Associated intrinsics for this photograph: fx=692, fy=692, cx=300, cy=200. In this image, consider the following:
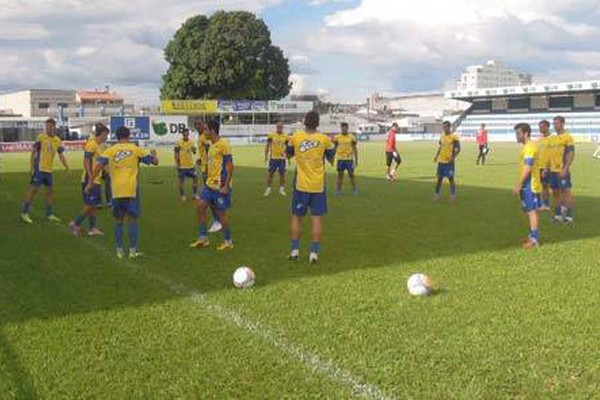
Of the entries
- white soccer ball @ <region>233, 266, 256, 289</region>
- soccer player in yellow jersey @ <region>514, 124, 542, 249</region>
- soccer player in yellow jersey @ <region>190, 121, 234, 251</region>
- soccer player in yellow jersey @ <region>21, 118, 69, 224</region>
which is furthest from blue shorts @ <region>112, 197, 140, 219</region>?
soccer player in yellow jersey @ <region>514, 124, 542, 249</region>

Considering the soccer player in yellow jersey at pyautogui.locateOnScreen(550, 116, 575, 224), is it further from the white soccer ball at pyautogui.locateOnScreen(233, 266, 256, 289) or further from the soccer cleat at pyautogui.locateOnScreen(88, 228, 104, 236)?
the soccer cleat at pyautogui.locateOnScreen(88, 228, 104, 236)

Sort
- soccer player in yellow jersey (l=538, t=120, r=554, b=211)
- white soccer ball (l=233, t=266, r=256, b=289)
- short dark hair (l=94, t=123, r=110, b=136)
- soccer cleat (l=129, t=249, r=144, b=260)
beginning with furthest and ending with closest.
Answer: soccer player in yellow jersey (l=538, t=120, r=554, b=211) → short dark hair (l=94, t=123, r=110, b=136) → soccer cleat (l=129, t=249, r=144, b=260) → white soccer ball (l=233, t=266, r=256, b=289)

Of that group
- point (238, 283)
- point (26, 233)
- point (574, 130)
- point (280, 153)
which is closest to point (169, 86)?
point (574, 130)

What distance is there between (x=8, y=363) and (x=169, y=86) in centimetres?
6805

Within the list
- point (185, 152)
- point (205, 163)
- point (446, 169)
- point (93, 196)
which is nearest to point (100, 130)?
point (93, 196)

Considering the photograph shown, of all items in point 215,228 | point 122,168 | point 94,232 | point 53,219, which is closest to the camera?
point 122,168

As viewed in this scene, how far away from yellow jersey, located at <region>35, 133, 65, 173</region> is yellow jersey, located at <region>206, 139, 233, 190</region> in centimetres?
471

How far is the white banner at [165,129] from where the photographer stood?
56.7 meters

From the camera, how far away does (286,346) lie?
566cm

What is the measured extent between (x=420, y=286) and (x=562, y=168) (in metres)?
6.92

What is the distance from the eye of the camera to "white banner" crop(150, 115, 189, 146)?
5672 centimetres

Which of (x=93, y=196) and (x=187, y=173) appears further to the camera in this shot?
(x=187, y=173)

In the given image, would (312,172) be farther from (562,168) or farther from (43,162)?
(43,162)

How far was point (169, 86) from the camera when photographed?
2803 inches
